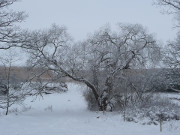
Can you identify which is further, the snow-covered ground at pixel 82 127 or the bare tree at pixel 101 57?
the bare tree at pixel 101 57

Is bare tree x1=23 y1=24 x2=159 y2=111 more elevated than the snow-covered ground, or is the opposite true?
bare tree x1=23 y1=24 x2=159 y2=111

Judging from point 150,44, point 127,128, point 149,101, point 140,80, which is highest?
point 150,44

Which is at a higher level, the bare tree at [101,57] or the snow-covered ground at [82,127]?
the bare tree at [101,57]

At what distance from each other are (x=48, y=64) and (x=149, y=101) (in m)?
10.3

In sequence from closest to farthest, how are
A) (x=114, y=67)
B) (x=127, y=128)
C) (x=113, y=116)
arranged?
(x=127, y=128)
(x=113, y=116)
(x=114, y=67)

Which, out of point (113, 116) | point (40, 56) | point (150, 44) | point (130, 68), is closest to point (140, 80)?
point (130, 68)

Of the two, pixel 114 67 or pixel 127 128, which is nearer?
pixel 127 128

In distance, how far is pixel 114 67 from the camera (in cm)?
2514

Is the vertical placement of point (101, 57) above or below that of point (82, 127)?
above

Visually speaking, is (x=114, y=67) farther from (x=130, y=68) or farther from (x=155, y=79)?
(x=155, y=79)

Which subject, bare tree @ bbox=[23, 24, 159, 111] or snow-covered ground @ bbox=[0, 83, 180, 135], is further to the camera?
bare tree @ bbox=[23, 24, 159, 111]

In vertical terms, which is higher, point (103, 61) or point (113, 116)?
point (103, 61)

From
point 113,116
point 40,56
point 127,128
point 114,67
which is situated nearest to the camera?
point 127,128

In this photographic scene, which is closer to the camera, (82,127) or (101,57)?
(82,127)
